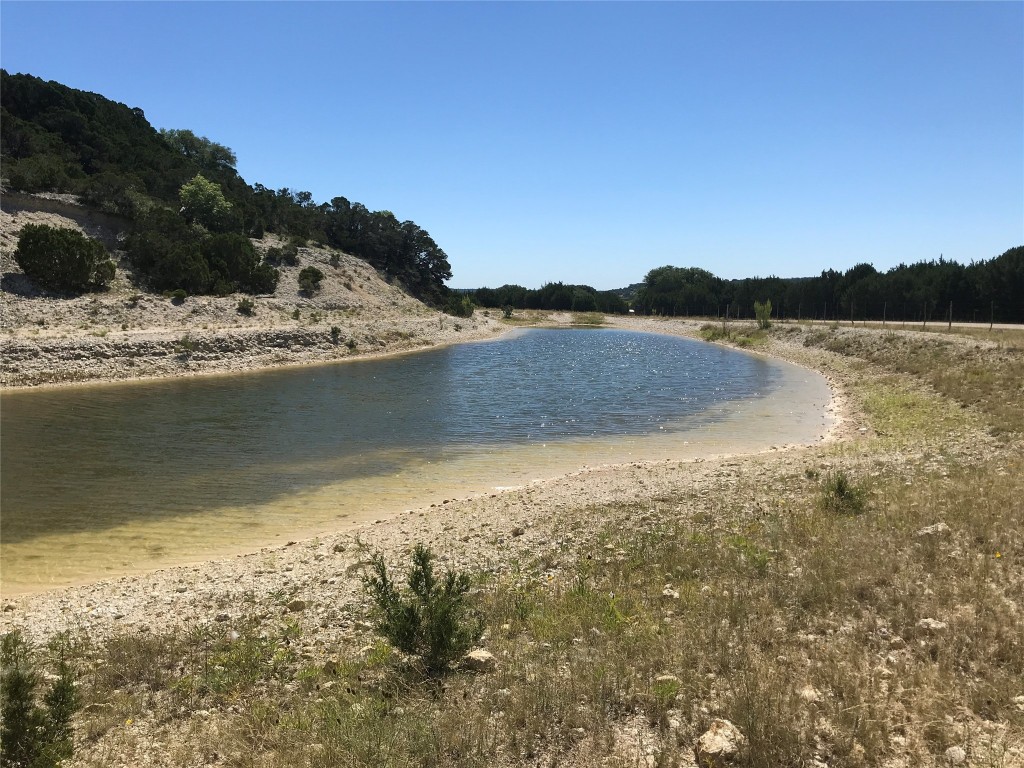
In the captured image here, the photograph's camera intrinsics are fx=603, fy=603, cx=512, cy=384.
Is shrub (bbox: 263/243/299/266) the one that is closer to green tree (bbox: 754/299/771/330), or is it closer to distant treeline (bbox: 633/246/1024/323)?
green tree (bbox: 754/299/771/330)

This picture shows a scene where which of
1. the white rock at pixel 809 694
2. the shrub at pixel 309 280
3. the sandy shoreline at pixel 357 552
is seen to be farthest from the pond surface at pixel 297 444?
the shrub at pixel 309 280

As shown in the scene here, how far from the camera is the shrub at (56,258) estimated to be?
41.8 metres

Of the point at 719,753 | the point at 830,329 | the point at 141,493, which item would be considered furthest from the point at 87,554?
the point at 830,329

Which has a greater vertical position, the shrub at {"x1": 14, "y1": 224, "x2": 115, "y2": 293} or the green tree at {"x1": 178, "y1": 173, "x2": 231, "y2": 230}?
the green tree at {"x1": 178, "y1": 173, "x2": 231, "y2": 230}

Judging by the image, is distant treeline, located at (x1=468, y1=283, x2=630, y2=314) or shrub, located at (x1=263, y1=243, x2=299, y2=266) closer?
shrub, located at (x1=263, y1=243, x2=299, y2=266)

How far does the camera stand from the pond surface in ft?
41.9

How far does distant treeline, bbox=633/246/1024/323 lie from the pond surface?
3812cm

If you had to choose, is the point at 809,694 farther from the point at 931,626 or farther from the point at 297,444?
the point at 297,444

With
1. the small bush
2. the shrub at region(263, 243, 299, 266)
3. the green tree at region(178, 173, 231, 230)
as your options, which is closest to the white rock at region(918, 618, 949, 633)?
the small bush

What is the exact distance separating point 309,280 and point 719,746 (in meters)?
67.5

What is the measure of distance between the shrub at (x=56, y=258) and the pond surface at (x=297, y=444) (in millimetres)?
16354

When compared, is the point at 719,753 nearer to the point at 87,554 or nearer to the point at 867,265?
the point at 87,554

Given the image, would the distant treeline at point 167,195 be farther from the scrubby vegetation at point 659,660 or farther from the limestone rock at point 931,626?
the limestone rock at point 931,626

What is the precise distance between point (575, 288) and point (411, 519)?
157m
